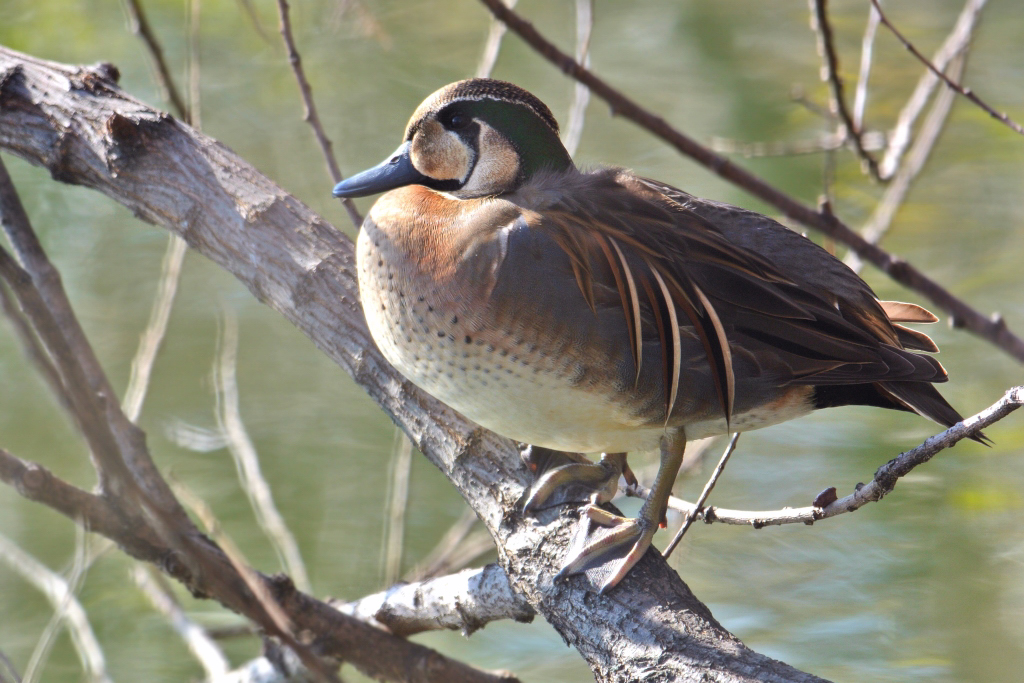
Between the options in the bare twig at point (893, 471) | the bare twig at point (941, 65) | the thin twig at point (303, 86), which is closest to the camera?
the bare twig at point (893, 471)

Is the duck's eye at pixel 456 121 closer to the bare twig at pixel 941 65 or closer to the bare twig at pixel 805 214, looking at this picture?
the bare twig at pixel 805 214

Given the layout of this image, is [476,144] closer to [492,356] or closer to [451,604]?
[492,356]

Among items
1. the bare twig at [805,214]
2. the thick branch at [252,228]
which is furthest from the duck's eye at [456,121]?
the thick branch at [252,228]

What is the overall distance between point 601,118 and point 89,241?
2.13 m

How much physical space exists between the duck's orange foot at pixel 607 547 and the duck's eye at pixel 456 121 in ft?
2.30

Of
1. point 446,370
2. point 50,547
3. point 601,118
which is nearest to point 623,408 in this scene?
point 446,370

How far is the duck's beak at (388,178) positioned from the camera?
1730 millimetres

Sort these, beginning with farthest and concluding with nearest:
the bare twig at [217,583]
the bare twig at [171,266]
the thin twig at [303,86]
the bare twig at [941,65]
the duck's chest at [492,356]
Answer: the bare twig at [941,65] < the bare twig at [171,266] < the thin twig at [303,86] < the duck's chest at [492,356] < the bare twig at [217,583]

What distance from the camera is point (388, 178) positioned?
174 centimetres

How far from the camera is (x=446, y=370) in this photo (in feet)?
4.92

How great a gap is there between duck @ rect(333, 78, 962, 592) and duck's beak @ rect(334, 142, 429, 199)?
11 cm

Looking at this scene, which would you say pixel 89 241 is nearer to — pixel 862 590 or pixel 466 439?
pixel 466 439

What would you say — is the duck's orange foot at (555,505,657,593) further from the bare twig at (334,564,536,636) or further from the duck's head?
the duck's head

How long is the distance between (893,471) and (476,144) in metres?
0.88
